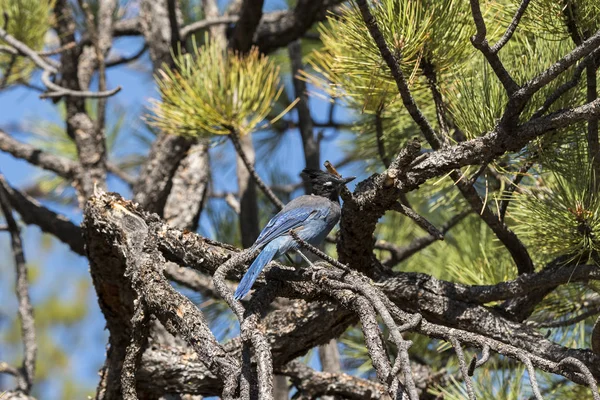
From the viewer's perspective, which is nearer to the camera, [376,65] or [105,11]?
[376,65]

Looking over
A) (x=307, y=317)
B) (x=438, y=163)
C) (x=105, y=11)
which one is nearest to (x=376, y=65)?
(x=438, y=163)

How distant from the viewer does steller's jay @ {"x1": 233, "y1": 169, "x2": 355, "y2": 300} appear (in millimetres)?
2684

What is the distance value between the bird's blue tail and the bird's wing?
19cm

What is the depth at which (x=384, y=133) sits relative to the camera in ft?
10.1

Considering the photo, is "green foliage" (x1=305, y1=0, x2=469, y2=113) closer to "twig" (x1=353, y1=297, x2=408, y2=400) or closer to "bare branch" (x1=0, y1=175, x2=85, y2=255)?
"twig" (x1=353, y1=297, x2=408, y2=400)

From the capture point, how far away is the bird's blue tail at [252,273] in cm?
229

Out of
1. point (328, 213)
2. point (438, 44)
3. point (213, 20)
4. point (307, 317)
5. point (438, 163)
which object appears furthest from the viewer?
point (213, 20)

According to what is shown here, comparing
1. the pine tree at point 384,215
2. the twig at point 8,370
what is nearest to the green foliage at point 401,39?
the pine tree at point 384,215

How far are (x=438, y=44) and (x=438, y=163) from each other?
465 mm

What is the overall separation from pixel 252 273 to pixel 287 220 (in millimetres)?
569

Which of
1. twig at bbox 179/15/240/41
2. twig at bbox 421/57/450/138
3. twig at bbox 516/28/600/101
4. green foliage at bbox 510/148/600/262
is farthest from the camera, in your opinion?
twig at bbox 179/15/240/41

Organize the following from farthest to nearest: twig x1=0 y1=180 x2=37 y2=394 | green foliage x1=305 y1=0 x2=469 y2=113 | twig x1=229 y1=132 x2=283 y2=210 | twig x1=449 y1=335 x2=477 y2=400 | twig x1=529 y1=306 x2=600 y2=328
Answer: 1. twig x1=0 y1=180 x2=37 y2=394
2. twig x1=229 y1=132 x2=283 y2=210
3. twig x1=529 y1=306 x2=600 y2=328
4. green foliage x1=305 y1=0 x2=469 y2=113
5. twig x1=449 y1=335 x2=477 y2=400

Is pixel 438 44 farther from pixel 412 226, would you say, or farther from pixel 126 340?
pixel 412 226

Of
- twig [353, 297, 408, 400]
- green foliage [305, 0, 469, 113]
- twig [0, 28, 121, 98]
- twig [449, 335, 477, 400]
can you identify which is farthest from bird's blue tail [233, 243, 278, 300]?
twig [0, 28, 121, 98]
